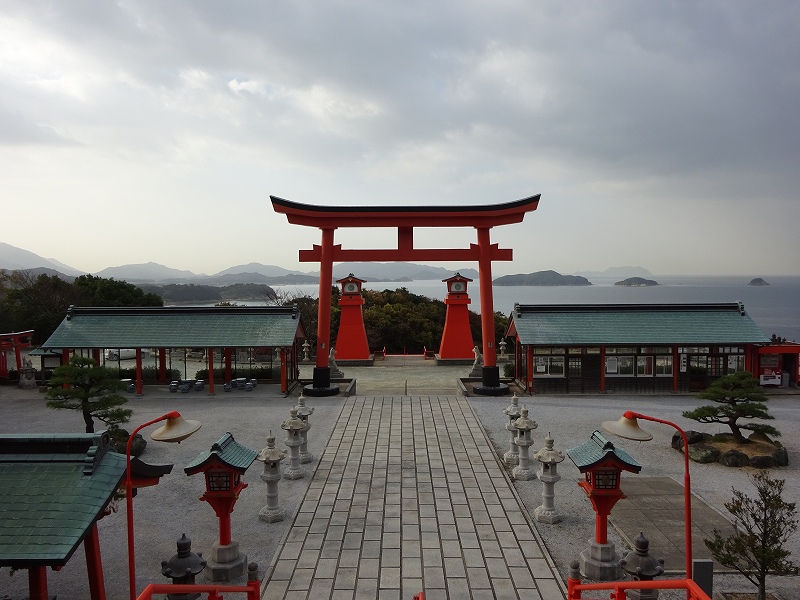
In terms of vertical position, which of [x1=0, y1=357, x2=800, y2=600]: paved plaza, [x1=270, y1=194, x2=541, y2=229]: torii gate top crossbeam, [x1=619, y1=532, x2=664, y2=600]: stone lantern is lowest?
[x1=0, y1=357, x2=800, y2=600]: paved plaza

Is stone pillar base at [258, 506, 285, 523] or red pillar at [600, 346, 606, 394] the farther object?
red pillar at [600, 346, 606, 394]

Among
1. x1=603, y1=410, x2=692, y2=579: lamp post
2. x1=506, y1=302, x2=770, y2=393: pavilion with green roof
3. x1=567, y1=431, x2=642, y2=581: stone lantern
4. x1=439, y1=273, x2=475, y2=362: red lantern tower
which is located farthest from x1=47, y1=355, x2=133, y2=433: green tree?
x1=439, y1=273, x2=475, y2=362: red lantern tower

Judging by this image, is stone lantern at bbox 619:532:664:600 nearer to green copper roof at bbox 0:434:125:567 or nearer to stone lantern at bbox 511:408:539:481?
stone lantern at bbox 511:408:539:481

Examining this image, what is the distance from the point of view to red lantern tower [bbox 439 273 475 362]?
27281mm

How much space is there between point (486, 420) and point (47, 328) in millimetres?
27351

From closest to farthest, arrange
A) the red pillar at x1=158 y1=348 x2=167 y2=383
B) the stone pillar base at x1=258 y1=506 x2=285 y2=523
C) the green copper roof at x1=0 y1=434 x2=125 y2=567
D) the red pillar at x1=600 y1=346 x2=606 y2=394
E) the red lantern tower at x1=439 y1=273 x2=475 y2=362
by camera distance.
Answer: the green copper roof at x1=0 y1=434 x2=125 y2=567 → the stone pillar base at x1=258 y1=506 x2=285 y2=523 → the red pillar at x1=600 y1=346 x2=606 y2=394 → the red pillar at x1=158 y1=348 x2=167 y2=383 → the red lantern tower at x1=439 y1=273 x2=475 y2=362

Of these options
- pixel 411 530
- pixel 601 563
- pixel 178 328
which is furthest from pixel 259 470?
pixel 178 328

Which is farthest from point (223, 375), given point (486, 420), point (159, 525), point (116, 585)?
point (116, 585)

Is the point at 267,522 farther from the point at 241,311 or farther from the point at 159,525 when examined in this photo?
the point at 241,311

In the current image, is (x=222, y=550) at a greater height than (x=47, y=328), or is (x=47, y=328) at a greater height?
(x=47, y=328)

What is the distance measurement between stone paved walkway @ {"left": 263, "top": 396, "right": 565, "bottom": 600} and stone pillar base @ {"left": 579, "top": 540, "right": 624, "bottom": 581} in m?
0.54

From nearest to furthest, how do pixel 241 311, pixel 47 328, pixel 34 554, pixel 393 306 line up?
1. pixel 34 554
2. pixel 241 311
3. pixel 47 328
4. pixel 393 306

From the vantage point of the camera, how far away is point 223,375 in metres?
22.0

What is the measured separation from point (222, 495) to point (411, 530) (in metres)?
3.21
